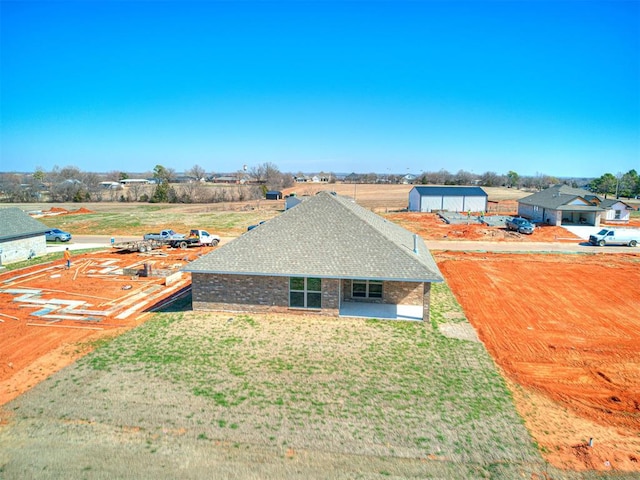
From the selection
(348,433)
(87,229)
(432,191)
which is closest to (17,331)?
(348,433)

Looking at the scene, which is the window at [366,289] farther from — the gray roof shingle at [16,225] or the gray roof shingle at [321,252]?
the gray roof shingle at [16,225]

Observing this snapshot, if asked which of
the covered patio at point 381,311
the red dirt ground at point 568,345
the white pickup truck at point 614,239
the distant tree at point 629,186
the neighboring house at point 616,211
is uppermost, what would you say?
the distant tree at point 629,186

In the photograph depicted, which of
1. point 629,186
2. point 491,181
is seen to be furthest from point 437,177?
point 629,186

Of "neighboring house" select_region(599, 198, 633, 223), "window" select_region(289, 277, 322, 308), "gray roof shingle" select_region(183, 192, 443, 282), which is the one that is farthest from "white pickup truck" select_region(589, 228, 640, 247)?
"window" select_region(289, 277, 322, 308)

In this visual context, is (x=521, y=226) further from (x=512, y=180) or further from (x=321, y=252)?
(x=512, y=180)

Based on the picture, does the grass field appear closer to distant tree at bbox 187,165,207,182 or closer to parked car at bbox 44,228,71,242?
parked car at bbox 44,228,71,242

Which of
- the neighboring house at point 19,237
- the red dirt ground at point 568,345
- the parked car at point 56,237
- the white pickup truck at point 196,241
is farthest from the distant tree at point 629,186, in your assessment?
the neighboring house at point 19,237

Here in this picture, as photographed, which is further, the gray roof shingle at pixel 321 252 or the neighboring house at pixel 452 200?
the neighboring house at pixel 452 200
